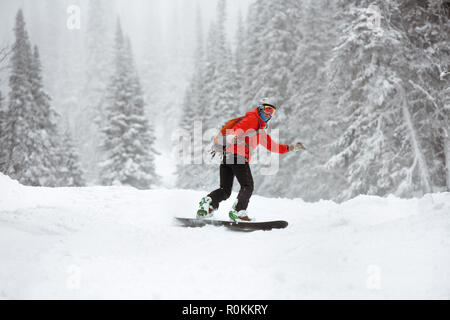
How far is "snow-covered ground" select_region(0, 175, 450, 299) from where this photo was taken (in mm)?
2684

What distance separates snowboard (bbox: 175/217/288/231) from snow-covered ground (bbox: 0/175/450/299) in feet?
0.45

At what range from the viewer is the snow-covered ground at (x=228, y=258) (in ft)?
8.80

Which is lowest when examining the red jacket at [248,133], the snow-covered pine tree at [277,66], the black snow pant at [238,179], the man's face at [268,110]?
the black snow pant at [238,179]

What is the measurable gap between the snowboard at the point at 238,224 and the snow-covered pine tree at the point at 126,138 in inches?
660

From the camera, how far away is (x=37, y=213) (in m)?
5.25

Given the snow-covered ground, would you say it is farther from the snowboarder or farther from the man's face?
the man's face

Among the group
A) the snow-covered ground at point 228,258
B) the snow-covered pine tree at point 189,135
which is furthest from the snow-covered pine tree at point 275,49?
the snow-covered ground at point 228,258

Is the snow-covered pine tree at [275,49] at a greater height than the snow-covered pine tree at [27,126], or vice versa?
the snow-covered pine tree at [275,49]

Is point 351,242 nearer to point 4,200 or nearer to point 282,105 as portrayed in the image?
point 4,200

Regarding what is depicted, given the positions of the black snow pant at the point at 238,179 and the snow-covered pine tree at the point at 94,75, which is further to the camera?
the snow-covered pine tree at the point at 94,75

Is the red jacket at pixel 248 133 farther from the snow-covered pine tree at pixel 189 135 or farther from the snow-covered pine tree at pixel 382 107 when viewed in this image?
the snow-covered pine tree at pixel 189 135

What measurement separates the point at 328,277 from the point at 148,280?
161 cm
